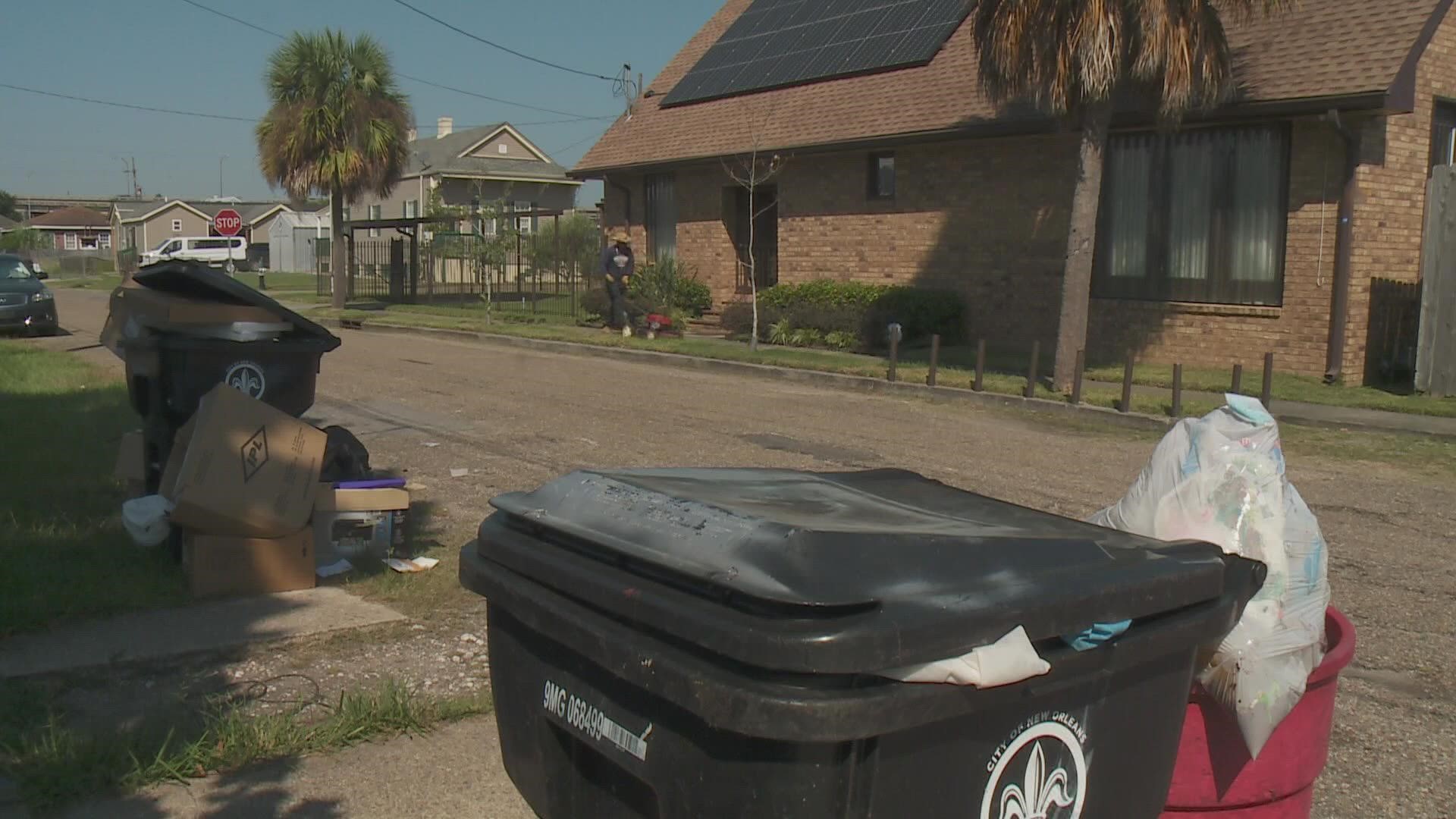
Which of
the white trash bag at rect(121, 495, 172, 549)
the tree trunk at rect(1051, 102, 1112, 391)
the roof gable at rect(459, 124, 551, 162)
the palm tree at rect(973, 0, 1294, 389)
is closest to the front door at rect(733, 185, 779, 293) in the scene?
the palm tree at rect(973, 0, 1294, 389)

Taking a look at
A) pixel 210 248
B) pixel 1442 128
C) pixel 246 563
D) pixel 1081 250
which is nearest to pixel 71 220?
pixel 210 248

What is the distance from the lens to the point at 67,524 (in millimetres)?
7168

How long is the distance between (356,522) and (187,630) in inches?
48.6

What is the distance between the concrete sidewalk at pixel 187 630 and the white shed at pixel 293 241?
61618 millimetres

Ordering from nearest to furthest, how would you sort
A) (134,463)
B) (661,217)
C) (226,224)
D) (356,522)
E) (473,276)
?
(356,522), (134,463), (661,217), (473,276), (226,224)

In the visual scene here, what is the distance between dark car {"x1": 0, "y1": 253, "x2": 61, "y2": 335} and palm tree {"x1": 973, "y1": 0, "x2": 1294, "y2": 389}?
16.2m

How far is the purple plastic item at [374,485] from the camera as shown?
259 inches

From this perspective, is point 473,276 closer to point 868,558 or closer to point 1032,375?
point 1032,375

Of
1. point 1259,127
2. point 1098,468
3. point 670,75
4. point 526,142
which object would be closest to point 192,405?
point 1098,468

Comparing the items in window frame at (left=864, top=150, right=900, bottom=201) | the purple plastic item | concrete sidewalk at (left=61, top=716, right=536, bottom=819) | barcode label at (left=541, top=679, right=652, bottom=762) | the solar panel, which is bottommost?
concrete sidewalk at (left=61, top=716, right=536, bottom=819)

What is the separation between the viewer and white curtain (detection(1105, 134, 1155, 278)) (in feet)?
58.6

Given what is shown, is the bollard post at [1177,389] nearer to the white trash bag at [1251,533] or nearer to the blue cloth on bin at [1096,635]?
the white trash bag at [1251,533]

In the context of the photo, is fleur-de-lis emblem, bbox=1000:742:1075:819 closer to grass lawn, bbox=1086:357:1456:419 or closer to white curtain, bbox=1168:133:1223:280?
grass lawn, bbox=1086:357:1456:419

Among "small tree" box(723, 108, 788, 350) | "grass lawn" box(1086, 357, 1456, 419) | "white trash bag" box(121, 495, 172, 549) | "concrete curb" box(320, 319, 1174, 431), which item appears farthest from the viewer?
"small tree" box(723, 108, 788, 350)
